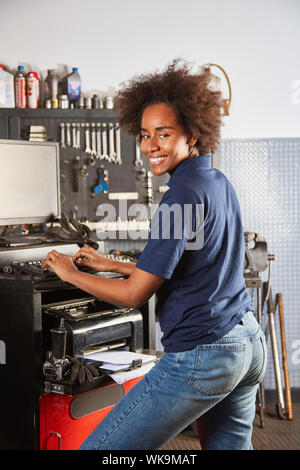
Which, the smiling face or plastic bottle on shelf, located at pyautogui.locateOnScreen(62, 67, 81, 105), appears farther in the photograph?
plastic bottle on shelf, located at pyautogui.locateOnScreen(62, 67, 81, 105)

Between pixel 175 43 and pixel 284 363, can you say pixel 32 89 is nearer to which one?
pixel 175 43

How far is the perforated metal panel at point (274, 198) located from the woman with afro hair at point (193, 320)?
2259 millimetres

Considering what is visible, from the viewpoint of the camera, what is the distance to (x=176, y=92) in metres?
1.65

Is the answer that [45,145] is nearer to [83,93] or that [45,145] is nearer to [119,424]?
[83,93]

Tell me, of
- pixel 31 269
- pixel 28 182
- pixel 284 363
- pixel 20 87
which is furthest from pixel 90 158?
pixel 284 363

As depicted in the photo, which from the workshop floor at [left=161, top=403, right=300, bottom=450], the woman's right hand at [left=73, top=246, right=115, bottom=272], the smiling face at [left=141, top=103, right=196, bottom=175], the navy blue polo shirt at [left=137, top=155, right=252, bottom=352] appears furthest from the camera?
the workshop floor at [left=161, top=403, right=300, bottom=450]

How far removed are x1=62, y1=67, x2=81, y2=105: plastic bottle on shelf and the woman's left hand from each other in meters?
1.99

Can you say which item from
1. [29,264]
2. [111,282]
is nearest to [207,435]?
[111,282]

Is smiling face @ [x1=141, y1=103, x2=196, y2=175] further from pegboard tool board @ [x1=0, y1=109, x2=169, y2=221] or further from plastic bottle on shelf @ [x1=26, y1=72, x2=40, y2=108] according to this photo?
plastic bottle on shelf @ [x1=26, y1=72, x2=40, y2=108]

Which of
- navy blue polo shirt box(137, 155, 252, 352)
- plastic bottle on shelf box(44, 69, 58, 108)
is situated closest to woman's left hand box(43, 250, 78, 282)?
navy blue polo shirt box(137, 155, 252, 352)

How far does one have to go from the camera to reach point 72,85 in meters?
3.55

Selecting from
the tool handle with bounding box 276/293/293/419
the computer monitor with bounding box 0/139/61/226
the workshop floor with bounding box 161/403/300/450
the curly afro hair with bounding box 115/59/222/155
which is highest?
the curly afro hair with bounding box 115/59/222/155

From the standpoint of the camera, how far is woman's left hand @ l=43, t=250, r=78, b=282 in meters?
1.71

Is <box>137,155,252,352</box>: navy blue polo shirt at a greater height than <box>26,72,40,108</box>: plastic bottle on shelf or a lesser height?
lesser
